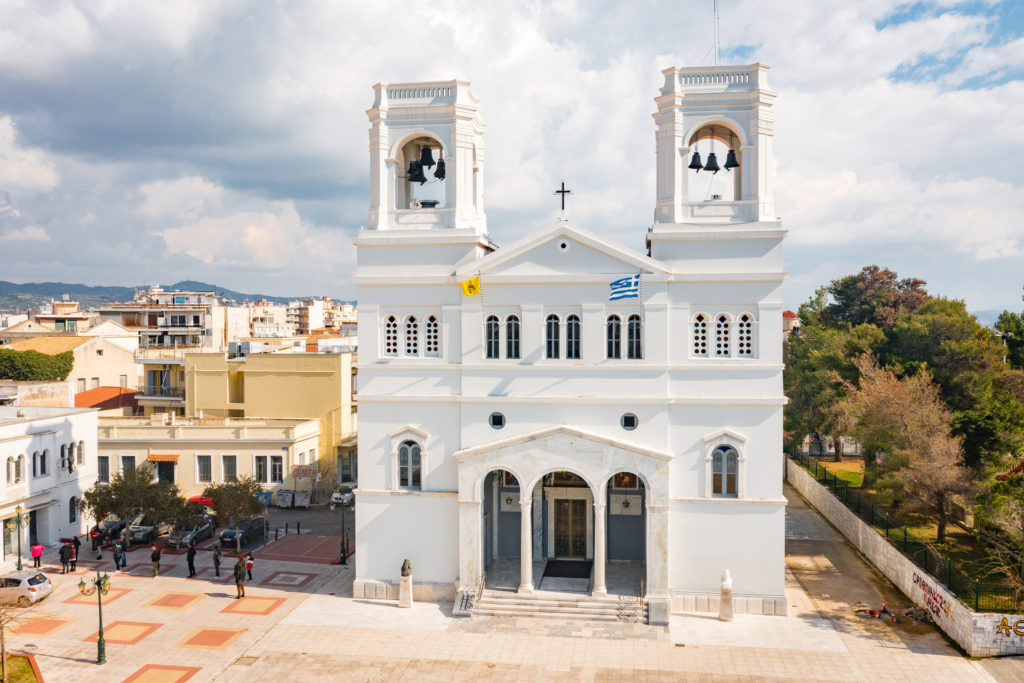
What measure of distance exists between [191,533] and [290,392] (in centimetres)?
1431

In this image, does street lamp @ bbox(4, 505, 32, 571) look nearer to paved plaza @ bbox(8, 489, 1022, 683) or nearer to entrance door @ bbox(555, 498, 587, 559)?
paved plaza @ bbox(8, 489, 1022, 683)

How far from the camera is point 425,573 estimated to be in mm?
26797

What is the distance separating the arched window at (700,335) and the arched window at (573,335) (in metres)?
3.97

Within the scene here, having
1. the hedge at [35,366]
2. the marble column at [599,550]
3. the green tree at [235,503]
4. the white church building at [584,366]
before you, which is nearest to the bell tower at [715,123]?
the white church building at [584,366]

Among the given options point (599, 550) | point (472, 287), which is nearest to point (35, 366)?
point (472, 287)

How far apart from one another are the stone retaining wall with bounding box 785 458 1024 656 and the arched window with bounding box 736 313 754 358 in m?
9.46

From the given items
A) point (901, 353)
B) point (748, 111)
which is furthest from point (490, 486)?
point (901, 353)

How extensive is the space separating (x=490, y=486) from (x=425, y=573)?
4.10 m

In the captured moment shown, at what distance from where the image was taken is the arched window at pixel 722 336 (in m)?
25.9

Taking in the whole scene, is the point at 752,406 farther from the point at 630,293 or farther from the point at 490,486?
the point at 490,486

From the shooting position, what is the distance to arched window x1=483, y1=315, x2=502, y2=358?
2683 cm

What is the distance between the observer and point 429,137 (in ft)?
92.3

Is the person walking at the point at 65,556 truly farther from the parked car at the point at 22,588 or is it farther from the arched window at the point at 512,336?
the arched window at the point at 512,336

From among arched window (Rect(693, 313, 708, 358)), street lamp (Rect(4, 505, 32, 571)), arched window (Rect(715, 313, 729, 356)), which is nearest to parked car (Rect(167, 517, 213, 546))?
street lamp (Rect(4, 505, 32, 571))
